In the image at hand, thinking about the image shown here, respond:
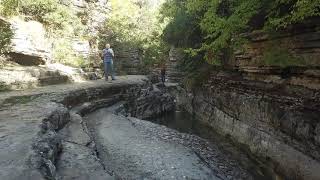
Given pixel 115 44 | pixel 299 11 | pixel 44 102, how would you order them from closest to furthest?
pixel 299 11
pixel 44 102
pixel 115 44

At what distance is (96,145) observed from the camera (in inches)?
357

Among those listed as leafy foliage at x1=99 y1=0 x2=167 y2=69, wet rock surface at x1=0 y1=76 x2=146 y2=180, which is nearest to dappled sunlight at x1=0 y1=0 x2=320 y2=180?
wet rock surface at x1=0 y1=76 x2=146 y2=180

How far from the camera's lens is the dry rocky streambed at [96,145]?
18.7 feet

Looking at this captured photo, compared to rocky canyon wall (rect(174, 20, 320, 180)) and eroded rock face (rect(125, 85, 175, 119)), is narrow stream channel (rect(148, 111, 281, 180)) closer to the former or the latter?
rocky canyon wall (rect(174, 20, 320, 180))

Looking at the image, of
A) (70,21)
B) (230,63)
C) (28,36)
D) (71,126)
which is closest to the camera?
(71,126)

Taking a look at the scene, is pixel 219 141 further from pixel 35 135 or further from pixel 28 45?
pixel 28 45

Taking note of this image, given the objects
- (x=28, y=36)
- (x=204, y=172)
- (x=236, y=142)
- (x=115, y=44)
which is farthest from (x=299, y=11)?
A: (x=115, y=44)

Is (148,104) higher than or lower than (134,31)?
lower

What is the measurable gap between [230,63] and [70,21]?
10194 mm

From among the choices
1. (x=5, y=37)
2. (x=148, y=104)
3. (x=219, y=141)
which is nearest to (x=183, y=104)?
(x=148, y=104)

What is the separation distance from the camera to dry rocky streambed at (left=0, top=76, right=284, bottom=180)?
18.7ft

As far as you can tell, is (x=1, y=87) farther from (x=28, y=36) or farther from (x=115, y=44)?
(x=115, y=44)

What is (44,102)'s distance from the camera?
9.83 meters

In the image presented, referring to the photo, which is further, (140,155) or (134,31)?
(134,31)
